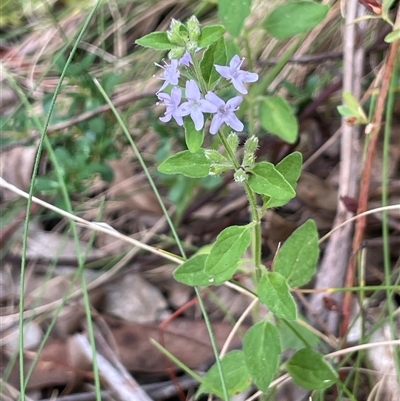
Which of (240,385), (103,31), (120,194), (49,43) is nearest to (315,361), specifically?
(240,385)

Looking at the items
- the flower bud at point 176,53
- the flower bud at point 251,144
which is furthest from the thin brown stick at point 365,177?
the flower bud at point 176,53

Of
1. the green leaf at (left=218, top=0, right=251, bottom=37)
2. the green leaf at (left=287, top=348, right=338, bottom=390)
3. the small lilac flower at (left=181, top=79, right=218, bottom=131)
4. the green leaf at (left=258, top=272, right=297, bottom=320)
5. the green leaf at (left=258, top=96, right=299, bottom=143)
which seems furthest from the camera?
the green leaf at (left=258, top=96, right=299, bottom=143)

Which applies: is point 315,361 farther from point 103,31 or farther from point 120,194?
point 103,31

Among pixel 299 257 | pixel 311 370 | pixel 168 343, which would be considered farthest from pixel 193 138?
pixel 168 343

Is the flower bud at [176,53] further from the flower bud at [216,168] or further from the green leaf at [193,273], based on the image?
the green leaf at [193,273]

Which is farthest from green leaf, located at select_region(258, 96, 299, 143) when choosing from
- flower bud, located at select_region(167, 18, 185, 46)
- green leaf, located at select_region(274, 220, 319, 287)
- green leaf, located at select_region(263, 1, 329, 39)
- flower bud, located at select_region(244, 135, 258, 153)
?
flower bud, located at select_region(167, 18, 185, 46)

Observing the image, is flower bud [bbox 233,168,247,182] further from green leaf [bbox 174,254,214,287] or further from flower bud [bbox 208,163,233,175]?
green leaf [bbox 174,254,214,287]

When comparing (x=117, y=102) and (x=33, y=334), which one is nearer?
(x=33, y=334)

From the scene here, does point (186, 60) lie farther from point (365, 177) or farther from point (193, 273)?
point (365, 177)
